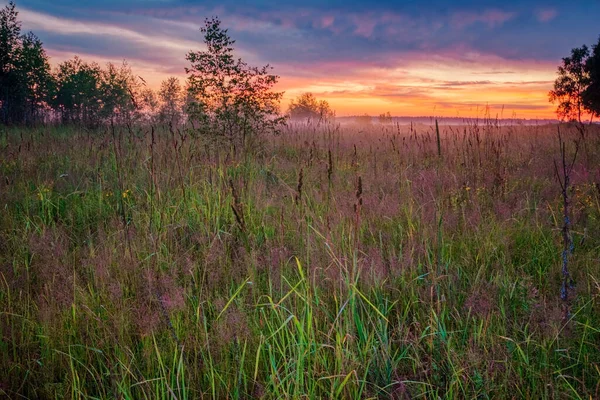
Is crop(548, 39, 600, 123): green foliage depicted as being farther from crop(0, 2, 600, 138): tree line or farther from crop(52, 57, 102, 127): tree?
crop(52, 57, 102, 127): tree

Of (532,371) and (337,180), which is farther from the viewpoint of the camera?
(337,180)

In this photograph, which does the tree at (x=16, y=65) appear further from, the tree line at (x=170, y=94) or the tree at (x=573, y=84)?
the tree at (x=573, y=84)

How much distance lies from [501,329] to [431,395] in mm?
665

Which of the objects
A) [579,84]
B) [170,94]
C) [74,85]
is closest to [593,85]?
[579,84]

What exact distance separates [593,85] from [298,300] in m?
37.8

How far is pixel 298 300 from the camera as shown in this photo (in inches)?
88.3

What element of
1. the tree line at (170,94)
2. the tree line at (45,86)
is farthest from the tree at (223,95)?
the tree line at (45,86)

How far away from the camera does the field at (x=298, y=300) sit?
5.62 ft

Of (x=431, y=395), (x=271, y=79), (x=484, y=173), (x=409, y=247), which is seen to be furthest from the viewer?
(x=271, y=79)

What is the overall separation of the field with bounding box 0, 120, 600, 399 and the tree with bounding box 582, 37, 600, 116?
32.7 m

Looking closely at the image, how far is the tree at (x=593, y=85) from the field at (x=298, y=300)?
32707 mm

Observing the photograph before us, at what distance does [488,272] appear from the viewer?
2881 millimetres

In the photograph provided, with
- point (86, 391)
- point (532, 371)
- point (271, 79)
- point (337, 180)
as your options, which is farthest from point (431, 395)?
point (271, 79)

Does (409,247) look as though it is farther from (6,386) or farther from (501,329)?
(6,386)
